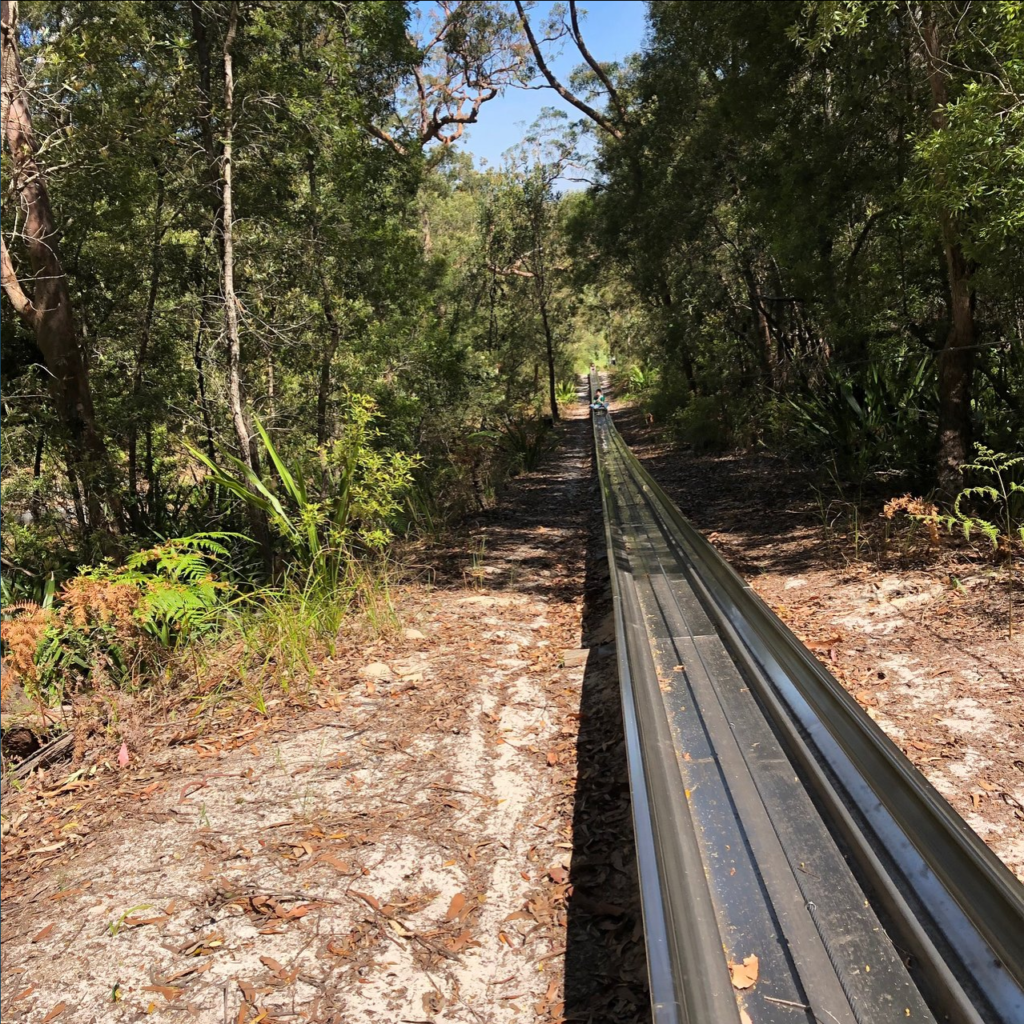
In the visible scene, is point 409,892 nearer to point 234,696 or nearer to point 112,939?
point 112,939

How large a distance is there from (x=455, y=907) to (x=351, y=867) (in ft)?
1.47

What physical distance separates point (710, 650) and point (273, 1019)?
2.97 m

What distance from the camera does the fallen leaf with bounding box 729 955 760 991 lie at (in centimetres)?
202

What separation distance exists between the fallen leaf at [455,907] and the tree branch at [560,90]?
17.3m

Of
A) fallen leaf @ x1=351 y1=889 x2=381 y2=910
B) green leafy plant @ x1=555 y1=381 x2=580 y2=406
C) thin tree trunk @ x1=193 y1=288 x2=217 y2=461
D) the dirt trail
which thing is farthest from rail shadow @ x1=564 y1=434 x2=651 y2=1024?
green leafy plant @ x1=555 y1=381 x2=580 y2=406

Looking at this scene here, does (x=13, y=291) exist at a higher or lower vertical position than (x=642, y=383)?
lower

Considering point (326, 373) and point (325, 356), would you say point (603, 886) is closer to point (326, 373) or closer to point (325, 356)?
point (326, 373)

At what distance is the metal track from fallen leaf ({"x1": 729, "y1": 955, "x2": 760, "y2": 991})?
0.01 metres

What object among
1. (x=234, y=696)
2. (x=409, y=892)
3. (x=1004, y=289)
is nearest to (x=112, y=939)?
(x=409, y=892)

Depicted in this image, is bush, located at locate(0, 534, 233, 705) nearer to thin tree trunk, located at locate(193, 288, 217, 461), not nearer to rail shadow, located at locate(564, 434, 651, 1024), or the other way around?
rail shadow, located at locate(564, 434, 651, 1024)

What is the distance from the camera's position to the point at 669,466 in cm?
1373

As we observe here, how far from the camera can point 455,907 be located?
8.43ft

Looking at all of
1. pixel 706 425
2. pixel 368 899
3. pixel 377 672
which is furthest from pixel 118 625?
pixel 706 425

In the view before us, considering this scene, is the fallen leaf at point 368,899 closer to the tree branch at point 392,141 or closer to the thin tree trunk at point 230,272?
the thin tree trunk at point 230,272
